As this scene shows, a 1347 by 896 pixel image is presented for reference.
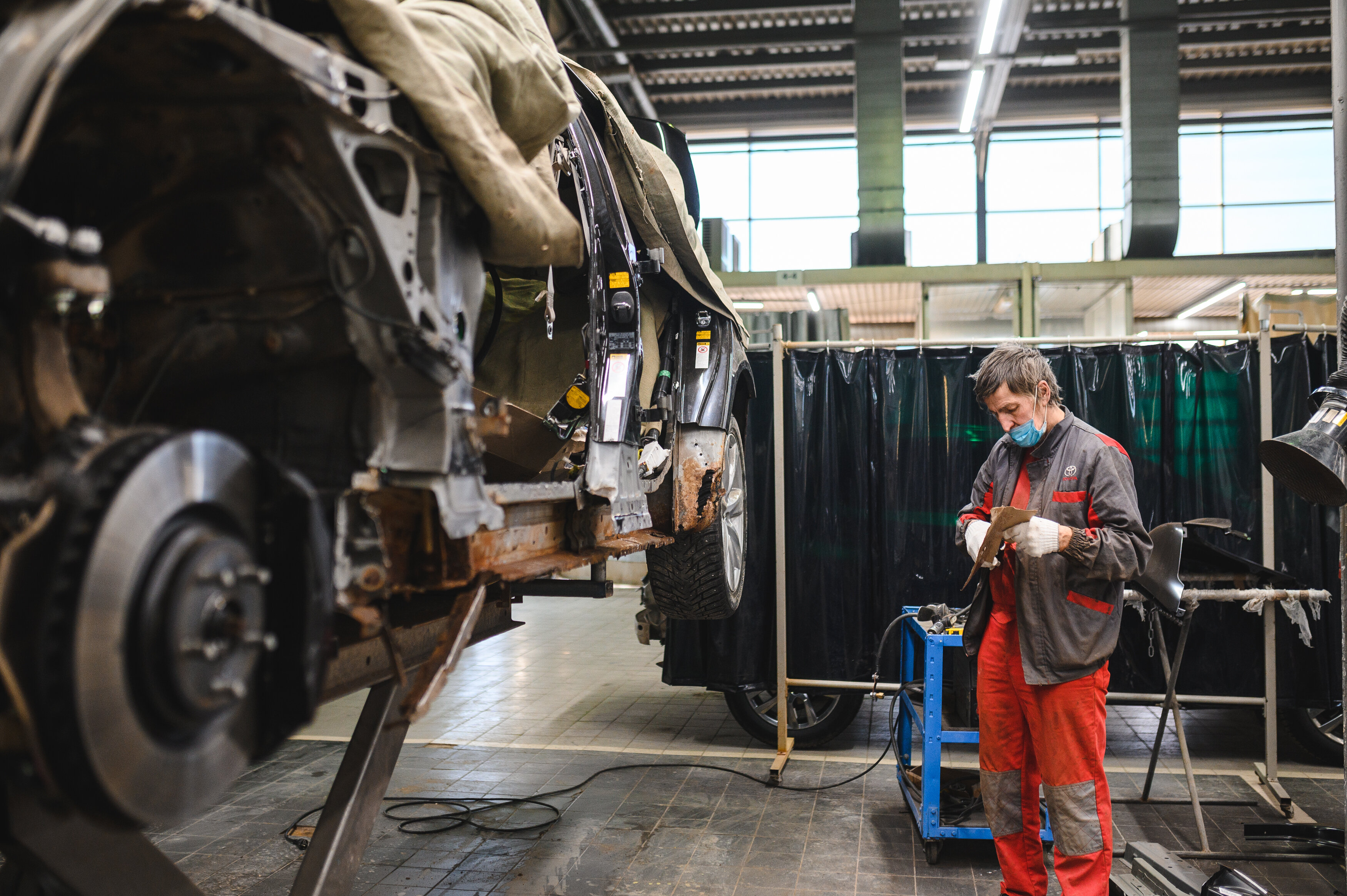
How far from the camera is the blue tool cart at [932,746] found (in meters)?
3.79

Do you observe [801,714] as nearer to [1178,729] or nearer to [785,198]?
[1178,729]

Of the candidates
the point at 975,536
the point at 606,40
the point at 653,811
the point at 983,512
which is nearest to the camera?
the point at 975,536

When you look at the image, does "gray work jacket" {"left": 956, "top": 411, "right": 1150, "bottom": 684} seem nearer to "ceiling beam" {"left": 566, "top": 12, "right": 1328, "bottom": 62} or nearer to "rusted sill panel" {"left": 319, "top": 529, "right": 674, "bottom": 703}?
"rusted sill panel" {"left": 319, "top": 529, "right": 674, "bottom": 703}

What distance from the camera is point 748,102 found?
15609mm

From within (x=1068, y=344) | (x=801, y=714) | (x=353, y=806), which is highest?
(x=1068, y=344)

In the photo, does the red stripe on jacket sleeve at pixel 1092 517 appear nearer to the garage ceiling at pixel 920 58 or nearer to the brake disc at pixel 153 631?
the brake disc at pixel 153 631

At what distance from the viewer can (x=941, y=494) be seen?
17.9 ft

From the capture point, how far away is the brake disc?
3.62 ft

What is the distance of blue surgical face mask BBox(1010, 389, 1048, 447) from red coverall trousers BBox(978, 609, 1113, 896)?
444mm

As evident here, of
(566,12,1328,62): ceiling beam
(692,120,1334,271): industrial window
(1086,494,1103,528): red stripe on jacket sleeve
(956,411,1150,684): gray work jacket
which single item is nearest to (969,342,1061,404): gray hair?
(956,411,1150,684): gray work jacket

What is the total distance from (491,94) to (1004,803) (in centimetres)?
292

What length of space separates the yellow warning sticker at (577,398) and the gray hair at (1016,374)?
1.45m

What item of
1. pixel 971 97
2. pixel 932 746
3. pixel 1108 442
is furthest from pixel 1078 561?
pixel 971 97

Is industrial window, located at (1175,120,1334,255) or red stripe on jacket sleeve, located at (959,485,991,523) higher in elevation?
industrial window, located at (1175,120,1334,255)
